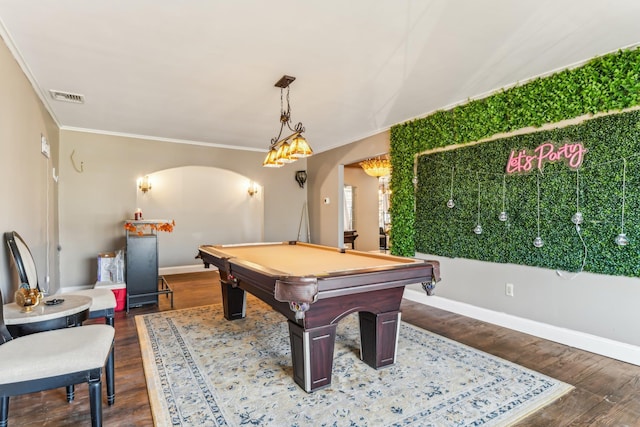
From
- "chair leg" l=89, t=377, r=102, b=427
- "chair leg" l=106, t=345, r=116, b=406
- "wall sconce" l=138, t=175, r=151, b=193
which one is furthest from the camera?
"wall sconce" l=138, t=175, r=151, b=193

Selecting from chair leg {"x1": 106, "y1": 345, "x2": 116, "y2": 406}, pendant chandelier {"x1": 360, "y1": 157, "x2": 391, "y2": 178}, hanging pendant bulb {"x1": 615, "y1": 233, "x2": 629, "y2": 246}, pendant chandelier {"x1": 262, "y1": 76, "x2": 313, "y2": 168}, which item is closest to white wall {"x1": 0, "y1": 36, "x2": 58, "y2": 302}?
chair leg {"x1": 106, "y1": 345, "x2": 116, "y2": 406}

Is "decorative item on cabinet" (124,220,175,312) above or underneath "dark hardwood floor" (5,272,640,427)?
above

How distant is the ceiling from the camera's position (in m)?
2.29

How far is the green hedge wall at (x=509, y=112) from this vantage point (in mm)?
2832

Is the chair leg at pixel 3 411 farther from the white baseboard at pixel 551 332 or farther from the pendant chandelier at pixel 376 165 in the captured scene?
the pendant chandelier at pixel 376 165

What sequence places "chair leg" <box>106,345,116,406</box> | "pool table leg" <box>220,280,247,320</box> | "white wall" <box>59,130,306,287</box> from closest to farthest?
"chair leg" <box>106,345,116,406</box> → "pool table leg" <box>220,280,247,320</box> → "white wall" <box>59,130,306,287</box>

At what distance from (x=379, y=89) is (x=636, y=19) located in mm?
2102

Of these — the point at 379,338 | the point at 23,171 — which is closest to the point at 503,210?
the point at 379,338

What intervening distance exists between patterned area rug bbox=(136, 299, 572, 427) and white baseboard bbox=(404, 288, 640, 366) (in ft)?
2.94

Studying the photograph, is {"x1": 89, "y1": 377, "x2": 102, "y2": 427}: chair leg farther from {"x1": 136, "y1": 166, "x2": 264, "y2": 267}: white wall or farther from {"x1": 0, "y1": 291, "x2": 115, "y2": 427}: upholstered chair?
{"x1": 136, "y1": 166, "x2": 264, "y2": 267}: white wall

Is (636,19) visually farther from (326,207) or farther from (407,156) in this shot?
(326,207)

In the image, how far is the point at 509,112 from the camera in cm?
362

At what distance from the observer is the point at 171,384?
93.6 inches

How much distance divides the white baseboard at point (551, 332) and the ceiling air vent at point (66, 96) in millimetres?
5132
